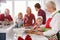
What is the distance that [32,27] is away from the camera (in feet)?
4.49

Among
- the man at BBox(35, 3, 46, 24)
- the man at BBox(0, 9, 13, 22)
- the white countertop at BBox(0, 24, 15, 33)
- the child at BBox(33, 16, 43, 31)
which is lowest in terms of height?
the white countertop at BBox(0, 24, 15, 33)

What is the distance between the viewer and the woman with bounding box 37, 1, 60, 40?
1.30m

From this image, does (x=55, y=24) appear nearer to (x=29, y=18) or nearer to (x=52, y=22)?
(x=52, y=22)

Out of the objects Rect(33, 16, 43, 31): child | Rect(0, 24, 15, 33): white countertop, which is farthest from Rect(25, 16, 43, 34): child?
Rect(0, 24, 15, 33): white countertop

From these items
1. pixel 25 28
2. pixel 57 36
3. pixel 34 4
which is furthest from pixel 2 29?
pixel 57 36

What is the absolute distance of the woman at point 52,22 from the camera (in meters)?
1.30

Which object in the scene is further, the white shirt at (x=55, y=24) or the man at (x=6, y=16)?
the man at (x=6, y=16)

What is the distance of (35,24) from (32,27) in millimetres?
36

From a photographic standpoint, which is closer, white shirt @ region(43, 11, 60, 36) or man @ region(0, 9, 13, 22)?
white shirt @ region(43, 11, 60, 36)

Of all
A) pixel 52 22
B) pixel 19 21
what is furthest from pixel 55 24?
pixel 19 21

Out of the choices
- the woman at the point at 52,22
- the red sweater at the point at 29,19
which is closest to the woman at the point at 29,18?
the red sweater at the point at 29,19

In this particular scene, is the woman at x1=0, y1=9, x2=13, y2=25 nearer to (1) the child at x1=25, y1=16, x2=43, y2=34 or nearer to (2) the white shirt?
(1) the child at x1=25, y1=16, x2=43, y2=34

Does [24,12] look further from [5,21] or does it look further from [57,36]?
[57,36]

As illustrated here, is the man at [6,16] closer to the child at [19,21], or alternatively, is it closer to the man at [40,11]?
the child at [19,21]
